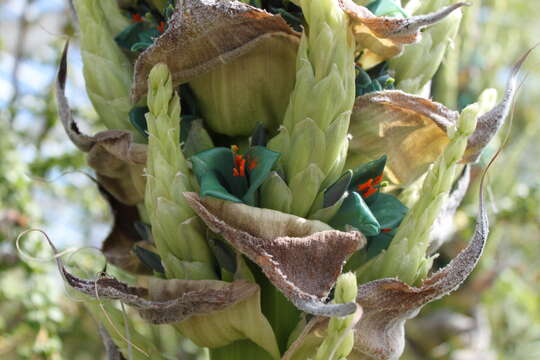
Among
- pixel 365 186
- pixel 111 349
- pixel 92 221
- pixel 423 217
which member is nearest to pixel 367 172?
pixel 365 186

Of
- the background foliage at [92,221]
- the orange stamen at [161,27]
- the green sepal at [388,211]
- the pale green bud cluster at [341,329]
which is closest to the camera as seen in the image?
the pale green bud cluster at [341,329]

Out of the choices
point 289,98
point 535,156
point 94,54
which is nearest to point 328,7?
point 289,98

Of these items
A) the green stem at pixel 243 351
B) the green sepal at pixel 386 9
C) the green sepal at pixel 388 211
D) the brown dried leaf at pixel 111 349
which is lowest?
the brown dried leaf at pixel 111 349

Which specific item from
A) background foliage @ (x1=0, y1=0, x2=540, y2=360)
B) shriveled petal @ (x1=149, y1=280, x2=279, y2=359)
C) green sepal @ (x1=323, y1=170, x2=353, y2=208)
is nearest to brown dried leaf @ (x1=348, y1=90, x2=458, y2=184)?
green sepal @ (x1=323, y1=170, x2=353, y2=208)

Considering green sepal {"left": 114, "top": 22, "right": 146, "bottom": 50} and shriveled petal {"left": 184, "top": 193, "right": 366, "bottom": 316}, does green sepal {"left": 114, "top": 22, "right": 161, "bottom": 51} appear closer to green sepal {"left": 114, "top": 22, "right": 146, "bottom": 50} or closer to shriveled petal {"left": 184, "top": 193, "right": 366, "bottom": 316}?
green sepal {"left": 114, "top": 22, "right": 146, "bottom": 50}

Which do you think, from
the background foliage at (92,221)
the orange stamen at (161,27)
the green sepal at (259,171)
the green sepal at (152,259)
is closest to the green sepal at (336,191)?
the green sepal at (259,171)

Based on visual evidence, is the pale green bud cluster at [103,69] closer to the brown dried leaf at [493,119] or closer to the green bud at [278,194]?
the green bud at [278,194]

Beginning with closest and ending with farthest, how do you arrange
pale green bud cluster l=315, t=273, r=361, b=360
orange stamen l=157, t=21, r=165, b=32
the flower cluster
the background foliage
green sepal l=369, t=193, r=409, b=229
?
pale green bud cluster l=315, t=273, r=361, b=360 < the flower cluster < green sepal l=369, t=193, r=409, b=229 < orange stamen l=157, t=21, r=165, b=32 < the background foliage
